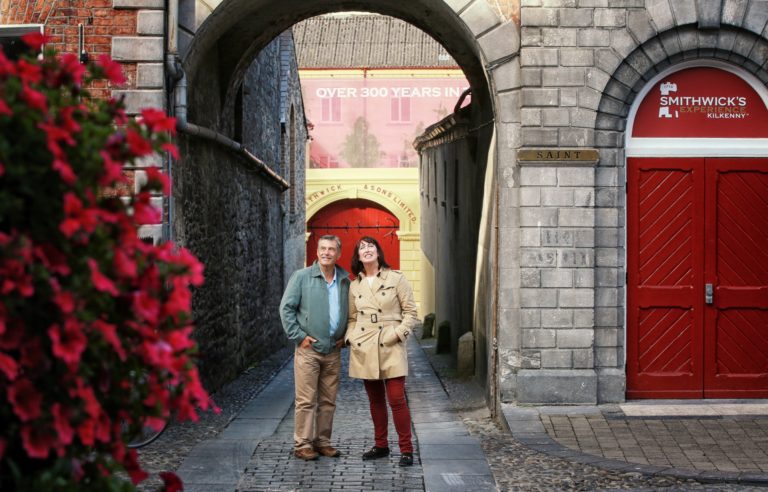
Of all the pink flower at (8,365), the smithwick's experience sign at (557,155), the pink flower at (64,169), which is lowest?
the pink flower at (8,365)

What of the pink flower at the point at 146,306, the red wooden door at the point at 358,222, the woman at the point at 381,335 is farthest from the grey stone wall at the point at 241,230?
the red wooden door at the point at 358,222

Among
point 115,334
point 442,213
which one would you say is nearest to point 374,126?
point 442,213

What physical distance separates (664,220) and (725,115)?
113 centimetres

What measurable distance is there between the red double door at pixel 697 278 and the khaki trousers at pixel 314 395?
3.18m

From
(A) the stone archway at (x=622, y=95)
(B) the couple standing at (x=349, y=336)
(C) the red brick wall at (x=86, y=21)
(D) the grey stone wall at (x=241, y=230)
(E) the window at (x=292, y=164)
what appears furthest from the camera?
(E) the window at (x=292, y=164)

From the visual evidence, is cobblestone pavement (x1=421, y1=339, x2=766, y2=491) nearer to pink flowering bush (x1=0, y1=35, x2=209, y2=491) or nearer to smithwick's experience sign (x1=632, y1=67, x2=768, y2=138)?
smithwick's experience sign (x1=632, y1=67, x2=768, y2=138)

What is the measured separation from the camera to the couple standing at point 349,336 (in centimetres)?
773

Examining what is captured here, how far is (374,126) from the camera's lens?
40.8 meters

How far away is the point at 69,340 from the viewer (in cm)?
314

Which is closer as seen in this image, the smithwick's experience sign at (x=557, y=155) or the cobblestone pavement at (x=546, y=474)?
the cobblestone pavement at (x=546, y=474)

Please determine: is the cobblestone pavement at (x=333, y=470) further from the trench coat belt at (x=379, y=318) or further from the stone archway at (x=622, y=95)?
the stone archway at (x=622, y=95)

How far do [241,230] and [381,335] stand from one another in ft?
25.1

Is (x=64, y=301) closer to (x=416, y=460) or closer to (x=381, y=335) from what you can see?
(x=381, y=335)

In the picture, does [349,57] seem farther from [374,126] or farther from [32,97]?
[32,97]
